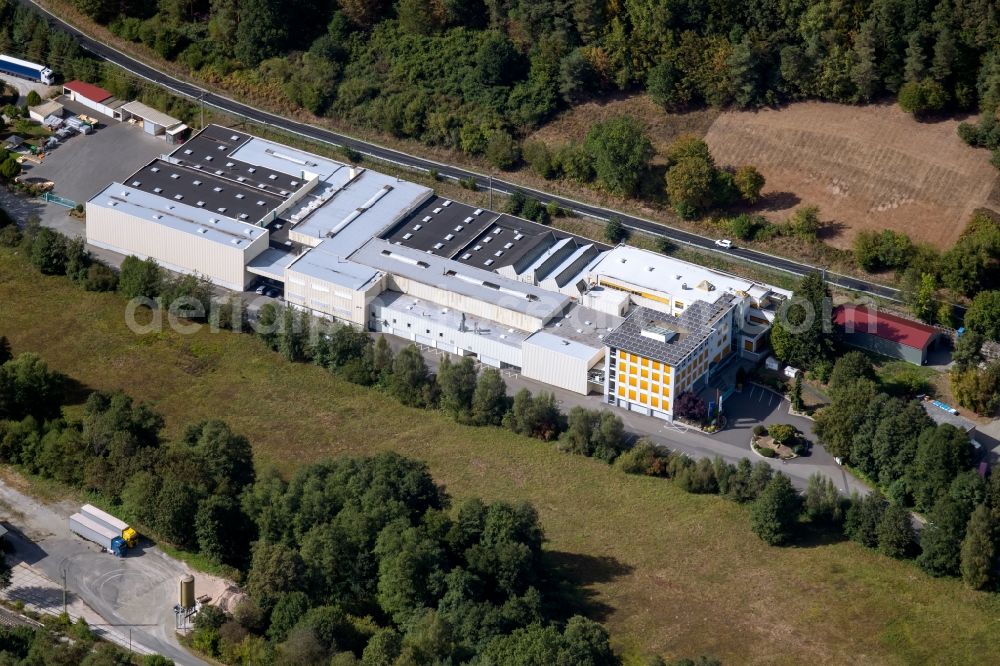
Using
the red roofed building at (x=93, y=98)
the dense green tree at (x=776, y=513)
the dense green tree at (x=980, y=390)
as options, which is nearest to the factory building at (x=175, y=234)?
the red roofed building at (x=93, y=98)

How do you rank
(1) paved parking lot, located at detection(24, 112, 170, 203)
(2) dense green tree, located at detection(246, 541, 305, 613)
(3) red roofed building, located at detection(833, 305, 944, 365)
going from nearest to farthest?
(2) dense green tree, located at detection(246, 541, 305, 613)
(3) red roofed building, located at detection(833, 305, 944, 365)
(1) paved parking lot, located at detection(24, 112, 170, 203)

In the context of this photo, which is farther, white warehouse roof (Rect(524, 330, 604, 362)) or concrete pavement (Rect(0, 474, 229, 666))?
white warehouse roof (Rect(524, 330, 604, 362))

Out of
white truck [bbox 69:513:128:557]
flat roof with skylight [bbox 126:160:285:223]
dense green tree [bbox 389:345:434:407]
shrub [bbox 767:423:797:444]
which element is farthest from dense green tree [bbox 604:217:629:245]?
white truck [bbox 69:513:128:557]

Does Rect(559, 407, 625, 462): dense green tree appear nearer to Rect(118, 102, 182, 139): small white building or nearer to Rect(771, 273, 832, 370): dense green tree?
Rect(771, 273, 832, 370): dense green tree

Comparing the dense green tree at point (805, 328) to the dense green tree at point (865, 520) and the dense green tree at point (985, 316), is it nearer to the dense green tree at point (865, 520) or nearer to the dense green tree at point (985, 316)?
the dense green tree at point (985, 316)

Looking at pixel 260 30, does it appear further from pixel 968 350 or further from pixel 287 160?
pixel 968 350

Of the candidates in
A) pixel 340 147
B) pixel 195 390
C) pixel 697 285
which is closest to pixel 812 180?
pixel 697 285

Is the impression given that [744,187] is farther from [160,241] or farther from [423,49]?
[160,241]
